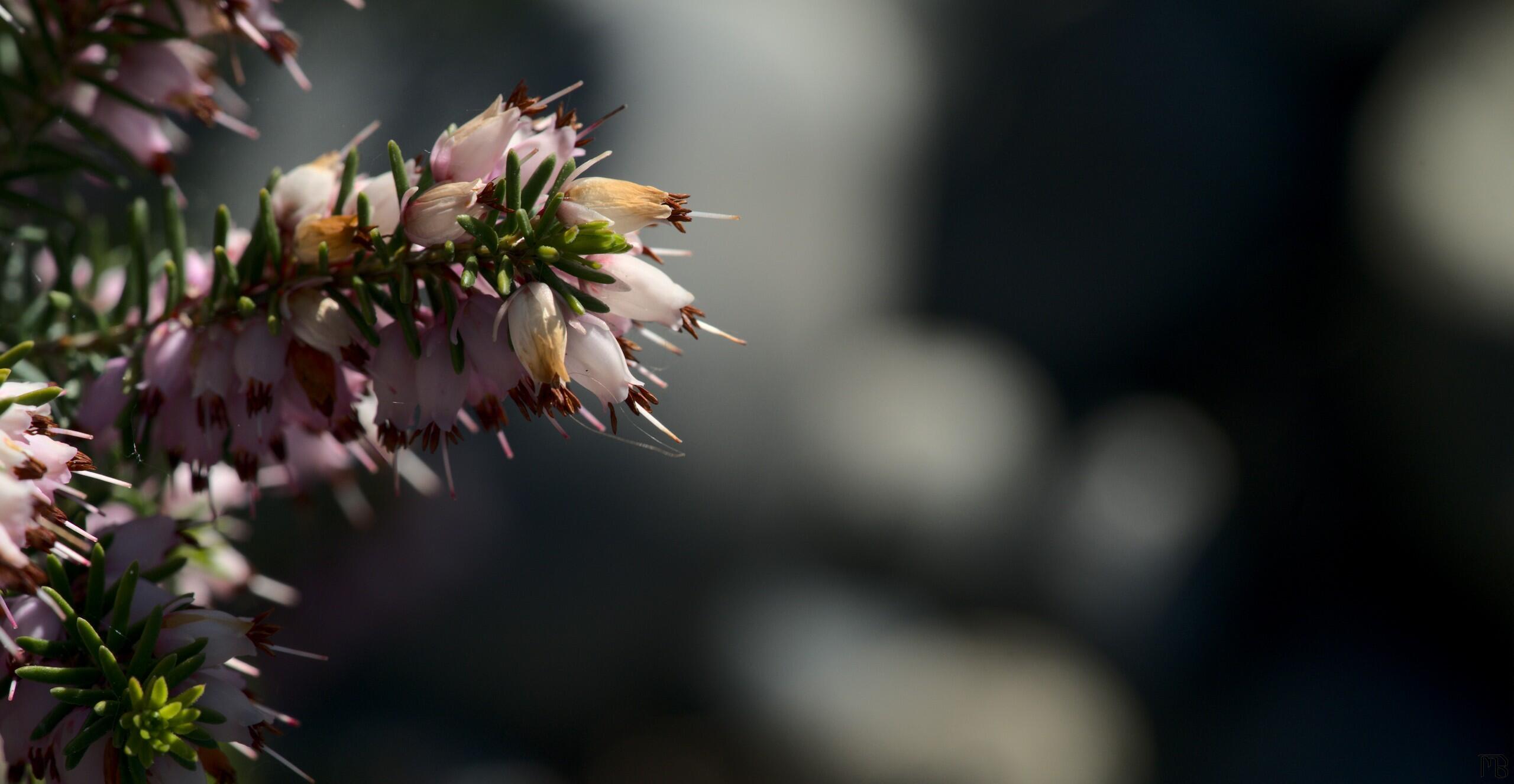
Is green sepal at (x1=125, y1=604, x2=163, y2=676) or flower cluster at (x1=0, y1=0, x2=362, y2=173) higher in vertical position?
flower cluster at (x1=0, y1=0, x2=362, y2=173)

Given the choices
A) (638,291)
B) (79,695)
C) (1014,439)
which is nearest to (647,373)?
(638,291)

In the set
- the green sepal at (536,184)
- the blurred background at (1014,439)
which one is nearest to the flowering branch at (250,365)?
the green sepal at (536,184)

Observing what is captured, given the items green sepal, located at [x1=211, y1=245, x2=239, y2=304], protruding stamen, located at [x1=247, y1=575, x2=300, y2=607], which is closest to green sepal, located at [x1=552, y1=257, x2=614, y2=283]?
green sepal, located at [x1=211, y1=245, x2=239, y2=304]

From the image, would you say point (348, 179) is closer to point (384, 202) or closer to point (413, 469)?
point (384, 202)

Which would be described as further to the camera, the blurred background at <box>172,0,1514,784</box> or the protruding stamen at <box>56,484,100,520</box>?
the blurred background at <box>172,0,1514,784</box>

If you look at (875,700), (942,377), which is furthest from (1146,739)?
(942,377)

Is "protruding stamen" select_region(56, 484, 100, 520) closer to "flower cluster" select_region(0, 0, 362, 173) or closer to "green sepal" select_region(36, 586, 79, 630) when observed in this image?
"green sepal" select_region(36, 586, 79, 630)

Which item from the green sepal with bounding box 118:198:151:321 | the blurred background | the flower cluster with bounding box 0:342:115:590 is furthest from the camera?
the blurred background
